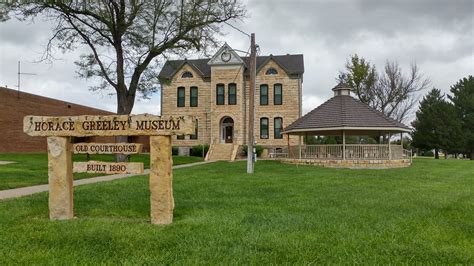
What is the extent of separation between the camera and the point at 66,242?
5688 millimetres

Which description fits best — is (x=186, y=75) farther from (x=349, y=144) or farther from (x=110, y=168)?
(x=110, y=168)

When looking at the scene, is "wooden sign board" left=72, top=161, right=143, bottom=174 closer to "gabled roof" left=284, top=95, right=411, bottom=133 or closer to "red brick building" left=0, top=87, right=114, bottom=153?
"gabled roof" left=284, top=95, right=411, bottom=133

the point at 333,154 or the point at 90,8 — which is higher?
the point at 90,8

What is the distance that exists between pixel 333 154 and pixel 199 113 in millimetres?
16554

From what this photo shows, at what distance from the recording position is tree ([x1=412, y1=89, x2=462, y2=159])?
176 feet

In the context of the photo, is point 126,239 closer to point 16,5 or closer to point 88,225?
point 88,225

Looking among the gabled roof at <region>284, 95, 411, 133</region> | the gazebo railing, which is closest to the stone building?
the gabled roof at <region>284, 95, 411, 133</region>

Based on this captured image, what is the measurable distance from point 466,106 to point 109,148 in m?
61.0

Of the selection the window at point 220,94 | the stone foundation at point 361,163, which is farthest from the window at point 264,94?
the stone foundation at point 361,163

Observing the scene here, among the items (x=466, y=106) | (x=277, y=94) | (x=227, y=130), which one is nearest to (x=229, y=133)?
(x=227, y=130)

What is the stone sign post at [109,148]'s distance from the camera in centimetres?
690

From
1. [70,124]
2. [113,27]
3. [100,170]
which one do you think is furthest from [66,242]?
[113,27]

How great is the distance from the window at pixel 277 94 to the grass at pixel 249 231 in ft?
95.9

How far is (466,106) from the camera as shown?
57.8 metres
